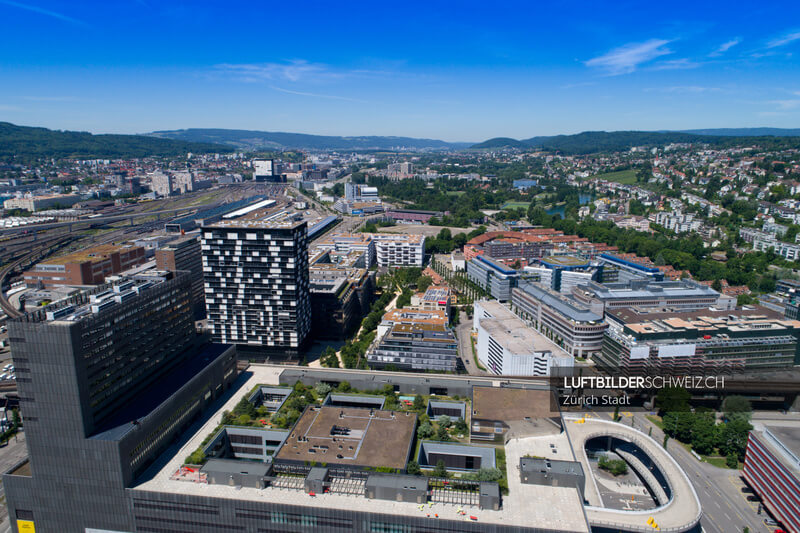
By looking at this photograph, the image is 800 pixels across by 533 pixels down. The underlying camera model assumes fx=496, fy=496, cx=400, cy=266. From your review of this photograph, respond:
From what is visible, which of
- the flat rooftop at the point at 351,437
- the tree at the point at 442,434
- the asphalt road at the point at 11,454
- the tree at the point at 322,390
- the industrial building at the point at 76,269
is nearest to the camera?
the flat rooftop at the point at 351,437

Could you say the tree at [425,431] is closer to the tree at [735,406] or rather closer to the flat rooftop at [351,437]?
the flat rooftop at [351,437]

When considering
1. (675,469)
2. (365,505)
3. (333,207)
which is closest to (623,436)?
(675,469)

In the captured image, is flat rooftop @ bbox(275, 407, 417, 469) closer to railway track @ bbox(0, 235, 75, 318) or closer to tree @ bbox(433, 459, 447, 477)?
tree @ bbox(433, 459, 447, 477)

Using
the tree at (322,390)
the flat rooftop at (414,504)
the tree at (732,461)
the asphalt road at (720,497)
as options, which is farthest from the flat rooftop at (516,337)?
the flat rooftop at (414,504)

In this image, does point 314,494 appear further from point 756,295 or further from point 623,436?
point 756,295

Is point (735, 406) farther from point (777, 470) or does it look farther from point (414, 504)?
point (414, 504)

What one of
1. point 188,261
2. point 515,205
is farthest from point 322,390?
point 515,205
